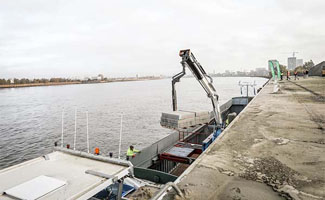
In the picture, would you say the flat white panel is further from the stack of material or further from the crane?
the crane

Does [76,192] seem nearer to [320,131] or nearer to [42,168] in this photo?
[42,168]

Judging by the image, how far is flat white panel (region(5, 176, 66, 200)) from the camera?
353 cm

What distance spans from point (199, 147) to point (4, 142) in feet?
83.2

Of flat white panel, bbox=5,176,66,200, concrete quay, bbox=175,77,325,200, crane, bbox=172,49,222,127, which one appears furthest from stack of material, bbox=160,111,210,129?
flat white panel, bbox=5,176,66,200

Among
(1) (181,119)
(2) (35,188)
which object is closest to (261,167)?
(2) (35,188)

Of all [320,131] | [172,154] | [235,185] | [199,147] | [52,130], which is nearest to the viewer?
[235,185]

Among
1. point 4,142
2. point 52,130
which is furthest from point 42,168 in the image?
point 52,130

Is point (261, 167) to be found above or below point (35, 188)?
below

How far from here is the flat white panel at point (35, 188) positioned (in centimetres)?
353

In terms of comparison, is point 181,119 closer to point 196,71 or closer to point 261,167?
point 196,71

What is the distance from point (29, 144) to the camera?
24.5 m

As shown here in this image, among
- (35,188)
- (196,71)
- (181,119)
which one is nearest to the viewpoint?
(35,188)

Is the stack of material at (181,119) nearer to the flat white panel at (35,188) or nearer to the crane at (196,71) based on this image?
the crane at (196,71)

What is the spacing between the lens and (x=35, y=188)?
3773 millimetres
